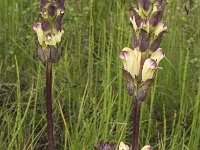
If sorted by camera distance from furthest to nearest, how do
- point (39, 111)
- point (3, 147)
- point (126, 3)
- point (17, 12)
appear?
1. point (126, 3)
2. point (17, 12)
3. point (39, 111)
4. point (3, 147)

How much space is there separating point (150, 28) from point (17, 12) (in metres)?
2.00

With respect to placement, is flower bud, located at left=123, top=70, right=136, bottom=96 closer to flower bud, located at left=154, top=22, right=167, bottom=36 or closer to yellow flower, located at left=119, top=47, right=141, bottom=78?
yellow flower, located at left=119, top=47, right=141, bottom=78

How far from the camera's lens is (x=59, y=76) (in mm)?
3129

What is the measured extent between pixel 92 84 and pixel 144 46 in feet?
4.60

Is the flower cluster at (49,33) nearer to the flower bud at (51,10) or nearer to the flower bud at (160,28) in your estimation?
the flower bud at (51,10)

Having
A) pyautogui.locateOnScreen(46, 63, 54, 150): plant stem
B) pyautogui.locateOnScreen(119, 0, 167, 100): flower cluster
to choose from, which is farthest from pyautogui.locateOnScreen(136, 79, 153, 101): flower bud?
pyautogui.locateOnScreen(46, 63, 54, 150): plant stem

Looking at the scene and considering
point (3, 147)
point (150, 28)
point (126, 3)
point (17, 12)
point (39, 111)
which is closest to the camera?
point (150, 28)

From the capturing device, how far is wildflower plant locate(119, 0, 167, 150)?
1.63 metres

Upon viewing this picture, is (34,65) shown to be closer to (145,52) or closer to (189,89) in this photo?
(189,89)

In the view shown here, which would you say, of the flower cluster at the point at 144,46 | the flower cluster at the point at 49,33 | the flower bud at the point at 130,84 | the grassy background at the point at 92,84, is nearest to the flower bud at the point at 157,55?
the flower cluster at the point at 144,46

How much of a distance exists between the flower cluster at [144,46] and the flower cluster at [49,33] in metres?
0.43

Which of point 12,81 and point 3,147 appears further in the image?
point 12,81

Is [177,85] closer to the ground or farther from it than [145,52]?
closer to the ground

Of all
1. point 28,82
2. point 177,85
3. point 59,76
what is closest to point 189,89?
point 177,85
